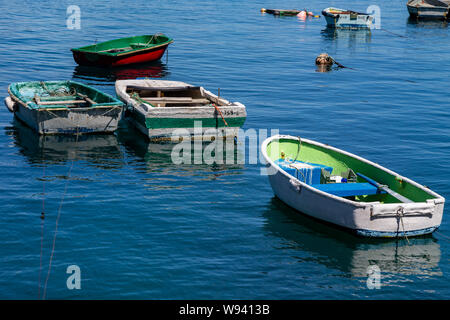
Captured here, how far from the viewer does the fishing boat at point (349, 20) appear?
6069 cm

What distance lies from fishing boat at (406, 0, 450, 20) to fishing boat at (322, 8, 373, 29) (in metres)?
10.7

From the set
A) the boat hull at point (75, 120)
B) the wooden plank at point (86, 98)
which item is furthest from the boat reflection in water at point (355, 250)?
the wooden plank at point (86, 98)

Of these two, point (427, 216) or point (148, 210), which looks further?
point (148, 210)

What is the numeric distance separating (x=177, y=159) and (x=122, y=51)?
64.9 ft

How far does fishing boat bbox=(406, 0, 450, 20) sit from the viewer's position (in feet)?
226

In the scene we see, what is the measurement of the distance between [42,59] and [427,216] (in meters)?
32.2

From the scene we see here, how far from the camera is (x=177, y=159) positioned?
22.4 metres

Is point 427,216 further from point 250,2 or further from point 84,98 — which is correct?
point 250,2

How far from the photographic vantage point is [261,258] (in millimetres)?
15219

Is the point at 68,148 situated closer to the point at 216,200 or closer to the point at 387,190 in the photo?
the point at 216,200

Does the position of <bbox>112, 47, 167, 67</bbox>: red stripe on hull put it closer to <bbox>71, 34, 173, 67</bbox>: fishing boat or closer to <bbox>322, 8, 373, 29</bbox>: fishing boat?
<bbox>71, 34, 173, 67</bbox>: fishing boat

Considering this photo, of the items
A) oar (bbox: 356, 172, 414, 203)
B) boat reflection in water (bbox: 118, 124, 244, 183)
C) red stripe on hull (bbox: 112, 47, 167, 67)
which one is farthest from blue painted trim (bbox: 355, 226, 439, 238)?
red stripe on hull (bbox: 112, 47, 167, 67)
